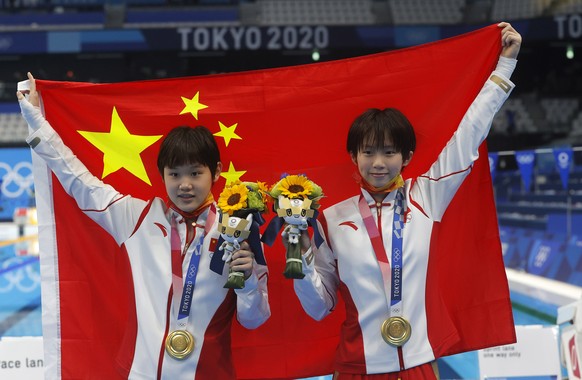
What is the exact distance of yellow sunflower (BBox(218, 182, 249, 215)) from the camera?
2.24m

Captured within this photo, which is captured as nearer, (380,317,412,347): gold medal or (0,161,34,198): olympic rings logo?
(380,317,412,347): gold medal

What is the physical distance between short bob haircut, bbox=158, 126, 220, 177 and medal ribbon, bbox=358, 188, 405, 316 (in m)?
0.57

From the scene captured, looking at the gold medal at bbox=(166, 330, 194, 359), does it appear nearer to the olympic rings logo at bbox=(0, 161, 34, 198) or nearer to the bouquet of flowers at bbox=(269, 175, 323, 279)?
the bouquet of flowers at bbox=(269, 175, 323, 279)

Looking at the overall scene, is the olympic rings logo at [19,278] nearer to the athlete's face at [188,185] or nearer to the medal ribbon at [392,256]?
the athlete's face at [188,185]

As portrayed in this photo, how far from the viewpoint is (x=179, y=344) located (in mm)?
2426

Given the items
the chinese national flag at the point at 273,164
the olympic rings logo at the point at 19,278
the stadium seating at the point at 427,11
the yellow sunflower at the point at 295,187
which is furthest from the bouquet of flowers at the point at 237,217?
the stadium seating at the point at 427,11

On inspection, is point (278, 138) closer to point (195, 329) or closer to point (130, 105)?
point (130, 105)

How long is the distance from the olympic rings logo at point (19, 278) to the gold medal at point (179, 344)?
800 cm

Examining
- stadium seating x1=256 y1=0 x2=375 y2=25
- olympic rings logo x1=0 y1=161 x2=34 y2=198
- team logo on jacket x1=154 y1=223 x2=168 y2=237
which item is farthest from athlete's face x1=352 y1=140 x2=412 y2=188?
stadium seating x1=256 y1=0 x2=375 y2=25

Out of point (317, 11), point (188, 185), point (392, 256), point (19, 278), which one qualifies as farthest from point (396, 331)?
point (317, 11)

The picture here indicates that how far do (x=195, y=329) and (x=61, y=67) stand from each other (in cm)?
1934

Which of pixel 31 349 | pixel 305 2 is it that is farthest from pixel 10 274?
pixel 305 2

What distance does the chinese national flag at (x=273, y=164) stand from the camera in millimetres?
2924

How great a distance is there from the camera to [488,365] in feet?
14.3
